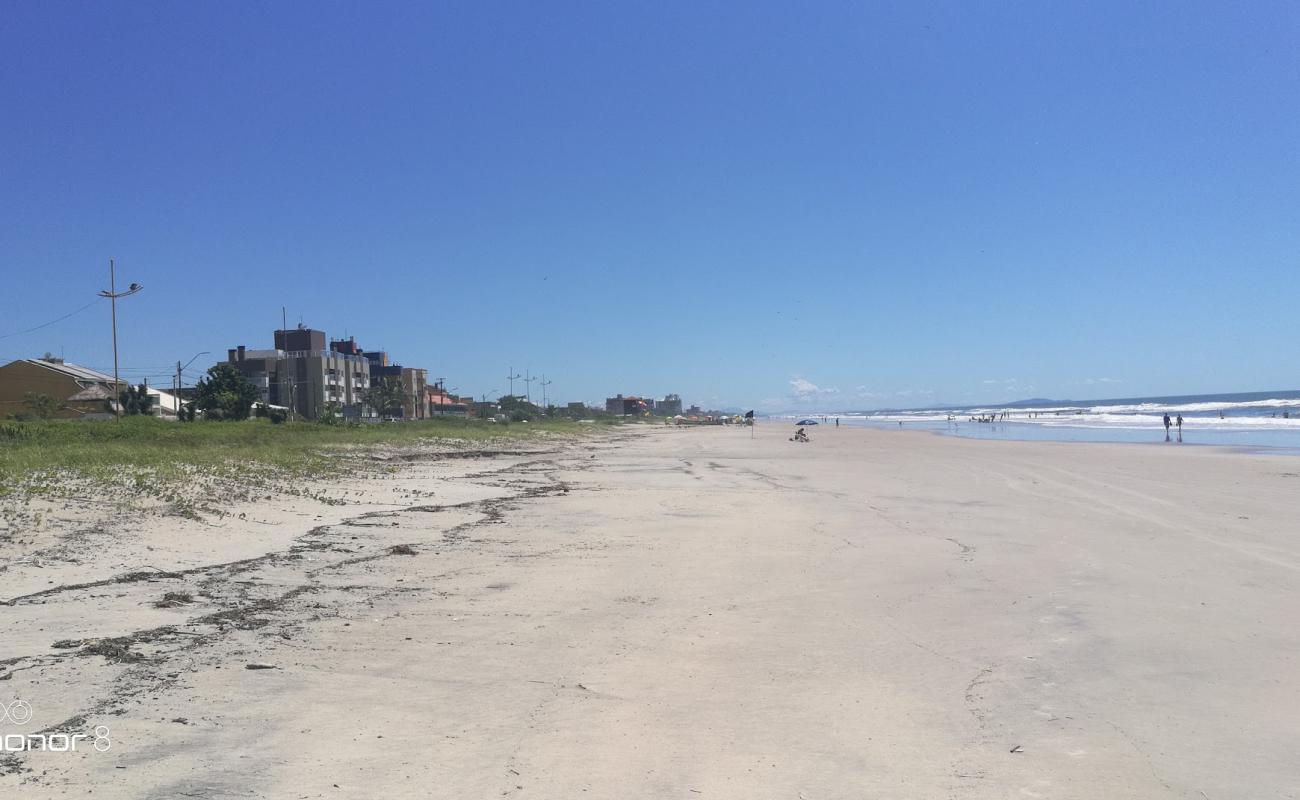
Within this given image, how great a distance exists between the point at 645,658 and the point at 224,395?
2748 inches

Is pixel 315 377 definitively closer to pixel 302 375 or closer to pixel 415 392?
pixel 302 375

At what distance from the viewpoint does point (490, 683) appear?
6.25 meters

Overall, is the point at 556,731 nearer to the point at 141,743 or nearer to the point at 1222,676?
the point at 141,743

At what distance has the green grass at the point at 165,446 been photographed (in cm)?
1683

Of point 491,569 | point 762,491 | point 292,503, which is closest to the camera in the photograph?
point 491,569

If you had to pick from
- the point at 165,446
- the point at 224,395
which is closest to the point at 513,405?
the point at 224,395

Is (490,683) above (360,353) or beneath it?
beneath

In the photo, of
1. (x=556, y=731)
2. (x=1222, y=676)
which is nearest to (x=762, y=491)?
(x=1222, y=676)

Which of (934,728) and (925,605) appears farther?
(925,605)

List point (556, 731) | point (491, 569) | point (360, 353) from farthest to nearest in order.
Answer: point (360, 353)
point (491, 569)
point (556, 731)

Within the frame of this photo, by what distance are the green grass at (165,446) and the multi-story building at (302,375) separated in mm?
55109

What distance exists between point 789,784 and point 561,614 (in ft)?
13.4

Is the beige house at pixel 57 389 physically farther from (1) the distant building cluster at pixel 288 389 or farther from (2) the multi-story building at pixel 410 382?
(2) the multi-story building at pixel 410 382

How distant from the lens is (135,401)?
2729 inches
